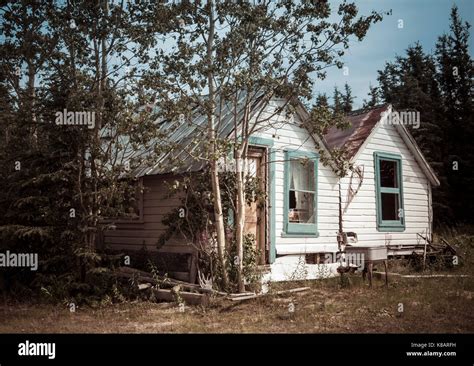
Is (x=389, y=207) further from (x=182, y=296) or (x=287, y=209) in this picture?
(x=182, y=296)

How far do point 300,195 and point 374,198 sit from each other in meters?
3.21

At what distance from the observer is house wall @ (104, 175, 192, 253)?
1123 centimetres

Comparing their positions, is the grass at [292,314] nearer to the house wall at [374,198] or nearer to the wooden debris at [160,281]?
the wooden debris at [160,281]

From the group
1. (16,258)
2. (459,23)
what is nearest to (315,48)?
(16,258)

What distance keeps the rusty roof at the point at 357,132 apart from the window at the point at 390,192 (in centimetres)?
87

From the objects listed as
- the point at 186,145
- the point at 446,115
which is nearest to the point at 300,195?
the point at 186,145

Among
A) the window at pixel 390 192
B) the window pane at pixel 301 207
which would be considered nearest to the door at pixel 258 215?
the window pane at pixel 301 207

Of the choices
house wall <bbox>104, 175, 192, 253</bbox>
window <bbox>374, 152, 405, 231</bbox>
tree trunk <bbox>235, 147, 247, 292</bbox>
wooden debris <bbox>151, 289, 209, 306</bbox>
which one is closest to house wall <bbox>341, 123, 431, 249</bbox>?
window <bbox>374, 152, 405, 231</bbox>

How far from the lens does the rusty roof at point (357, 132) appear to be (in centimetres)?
1393

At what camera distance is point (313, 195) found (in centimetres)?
1247

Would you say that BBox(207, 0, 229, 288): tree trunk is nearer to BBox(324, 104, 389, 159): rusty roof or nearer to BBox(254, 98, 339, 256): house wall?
BBox(254, 98, 339, 256): house wall

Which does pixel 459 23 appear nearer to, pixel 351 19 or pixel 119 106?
pixel 351 19

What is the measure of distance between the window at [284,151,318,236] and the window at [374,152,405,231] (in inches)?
118

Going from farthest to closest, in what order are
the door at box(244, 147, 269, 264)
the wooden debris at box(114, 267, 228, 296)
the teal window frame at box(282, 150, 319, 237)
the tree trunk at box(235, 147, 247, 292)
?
the teal window frame at box(282, 150, 319, 237), the door at box(244, 147, 269, 264), the tree trunk at box(235, 147, 247, 292), the wooden debris at box(114, 267, 228, 296)
